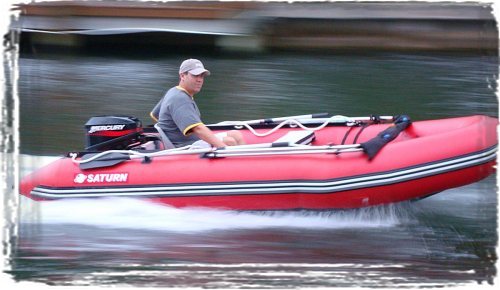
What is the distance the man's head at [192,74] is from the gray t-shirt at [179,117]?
0.16 ft

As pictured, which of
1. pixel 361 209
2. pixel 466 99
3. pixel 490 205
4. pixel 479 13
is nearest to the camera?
pixel 479 13

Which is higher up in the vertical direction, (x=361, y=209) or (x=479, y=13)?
(x=479, y=13)

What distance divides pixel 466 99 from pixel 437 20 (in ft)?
9.36

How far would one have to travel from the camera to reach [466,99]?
7.71 m

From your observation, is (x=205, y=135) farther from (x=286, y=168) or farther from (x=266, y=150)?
(x=286, y=168)

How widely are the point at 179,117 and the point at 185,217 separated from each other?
2.02 ft

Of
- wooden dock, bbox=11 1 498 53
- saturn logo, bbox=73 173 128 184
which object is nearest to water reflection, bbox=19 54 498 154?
wooden dock, bbox=11 1 498 53

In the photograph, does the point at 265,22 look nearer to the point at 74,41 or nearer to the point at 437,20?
the point at 74,41

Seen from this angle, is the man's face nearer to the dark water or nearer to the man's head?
the man's head

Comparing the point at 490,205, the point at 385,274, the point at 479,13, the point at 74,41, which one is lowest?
the point at 385,274

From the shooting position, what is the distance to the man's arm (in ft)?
16.7

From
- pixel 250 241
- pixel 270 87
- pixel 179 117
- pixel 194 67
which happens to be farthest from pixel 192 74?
pixel 270 87

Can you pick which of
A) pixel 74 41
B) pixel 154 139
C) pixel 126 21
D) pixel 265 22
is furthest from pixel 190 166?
pixel 265 22

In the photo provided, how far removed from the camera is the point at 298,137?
5336 millimetres
